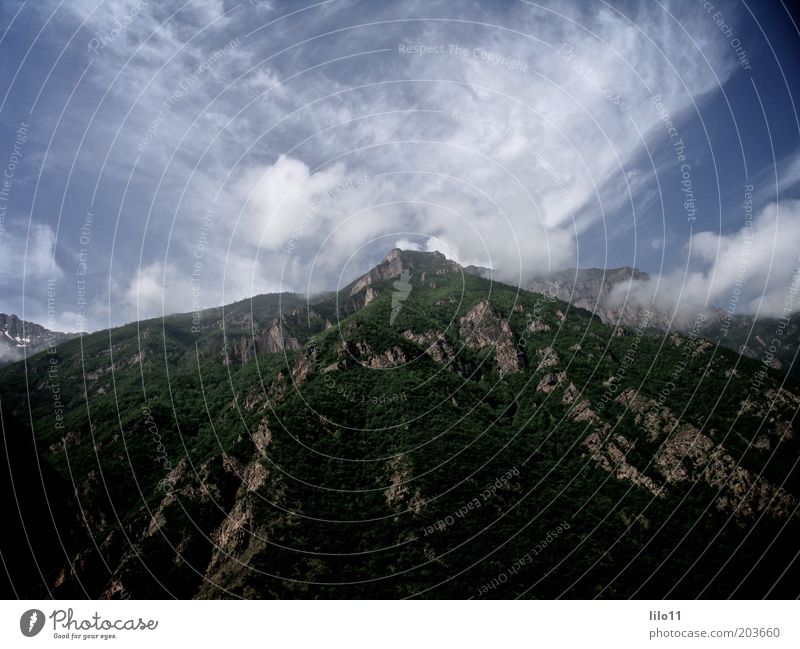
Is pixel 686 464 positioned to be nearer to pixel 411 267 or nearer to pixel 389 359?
pixel 389 359

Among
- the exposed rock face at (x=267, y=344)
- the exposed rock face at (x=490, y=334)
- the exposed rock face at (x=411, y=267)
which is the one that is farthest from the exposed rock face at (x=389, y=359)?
the exposed rock face at (x=411, y=267)

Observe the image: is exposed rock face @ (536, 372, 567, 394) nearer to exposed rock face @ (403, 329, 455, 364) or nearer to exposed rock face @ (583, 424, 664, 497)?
exposed rock face @ (583, 424, 664, 497)

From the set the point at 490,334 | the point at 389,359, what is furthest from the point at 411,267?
the point at 389,359

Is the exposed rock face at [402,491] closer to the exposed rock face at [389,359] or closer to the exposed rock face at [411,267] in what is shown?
the exposed rock face at [389,359]

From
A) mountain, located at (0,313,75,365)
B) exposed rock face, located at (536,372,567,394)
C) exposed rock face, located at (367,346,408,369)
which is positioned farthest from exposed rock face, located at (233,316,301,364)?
mountain, located at (0,313,75,365)
